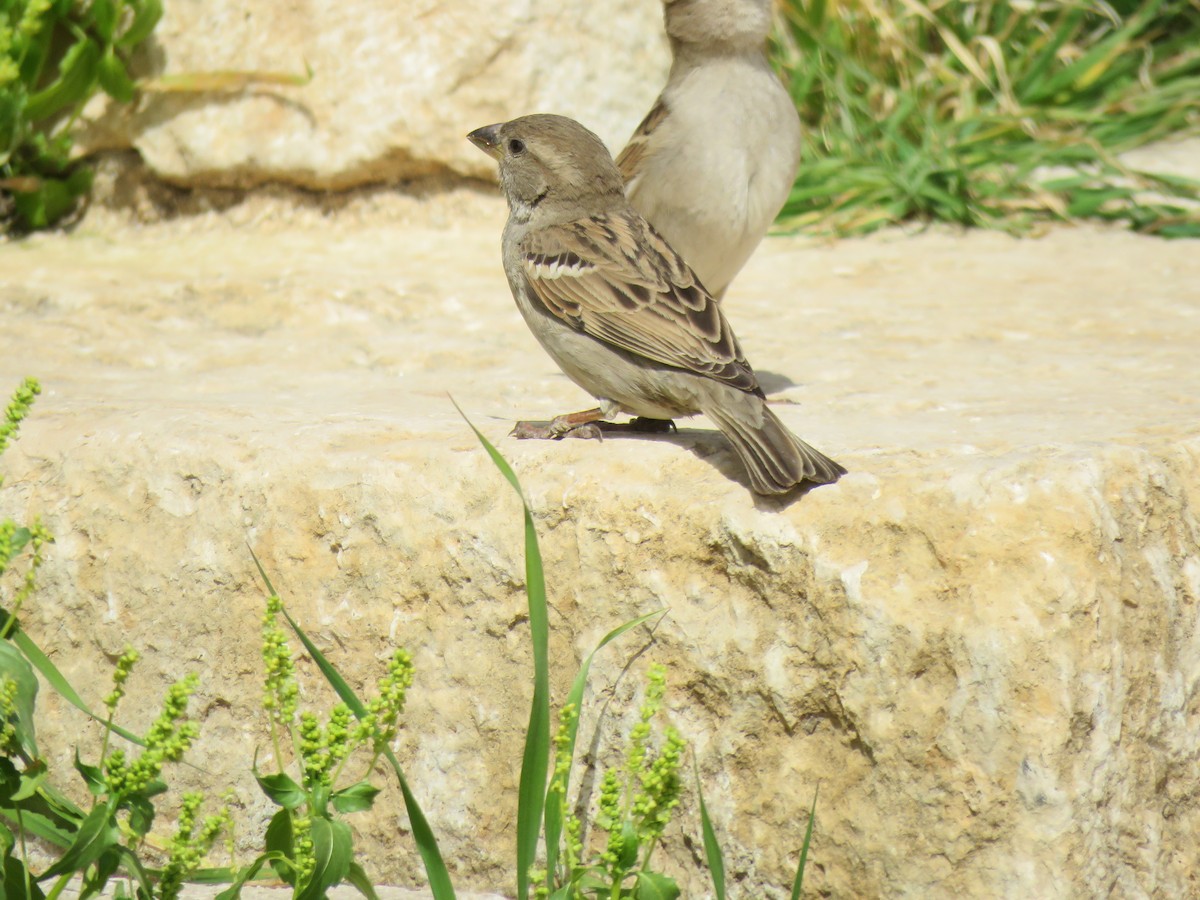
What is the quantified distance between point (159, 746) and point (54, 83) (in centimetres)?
473

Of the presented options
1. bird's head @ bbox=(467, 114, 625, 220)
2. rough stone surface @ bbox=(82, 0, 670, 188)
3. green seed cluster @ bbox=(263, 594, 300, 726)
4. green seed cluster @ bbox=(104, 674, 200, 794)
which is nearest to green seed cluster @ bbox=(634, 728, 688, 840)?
green seed cluster @ bbox=(263, 594, 300, 726)

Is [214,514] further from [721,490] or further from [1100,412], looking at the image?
[1100,412]

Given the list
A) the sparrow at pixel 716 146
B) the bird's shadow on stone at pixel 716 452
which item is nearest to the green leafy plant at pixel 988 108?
the sparrow at pixel 716 146

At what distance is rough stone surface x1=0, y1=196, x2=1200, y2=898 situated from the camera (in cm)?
286

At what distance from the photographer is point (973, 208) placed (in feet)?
22.7

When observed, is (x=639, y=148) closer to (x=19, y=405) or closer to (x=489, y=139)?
(x=489, y=139)

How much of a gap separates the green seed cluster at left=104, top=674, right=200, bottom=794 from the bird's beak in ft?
7.88

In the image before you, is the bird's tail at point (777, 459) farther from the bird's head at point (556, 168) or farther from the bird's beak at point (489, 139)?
the bird's beak at point (489, 139)

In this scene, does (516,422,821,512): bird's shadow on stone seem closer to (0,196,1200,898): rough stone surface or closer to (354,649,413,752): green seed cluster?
(0,196,1200,898): rough stone surface

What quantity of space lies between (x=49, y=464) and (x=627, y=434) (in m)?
1.39

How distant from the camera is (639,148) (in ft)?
16.1

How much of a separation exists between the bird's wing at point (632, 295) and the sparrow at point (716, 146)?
0.56m

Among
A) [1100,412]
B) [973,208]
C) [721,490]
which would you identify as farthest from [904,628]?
[973,208]

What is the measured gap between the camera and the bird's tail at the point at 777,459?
9.97 ft
